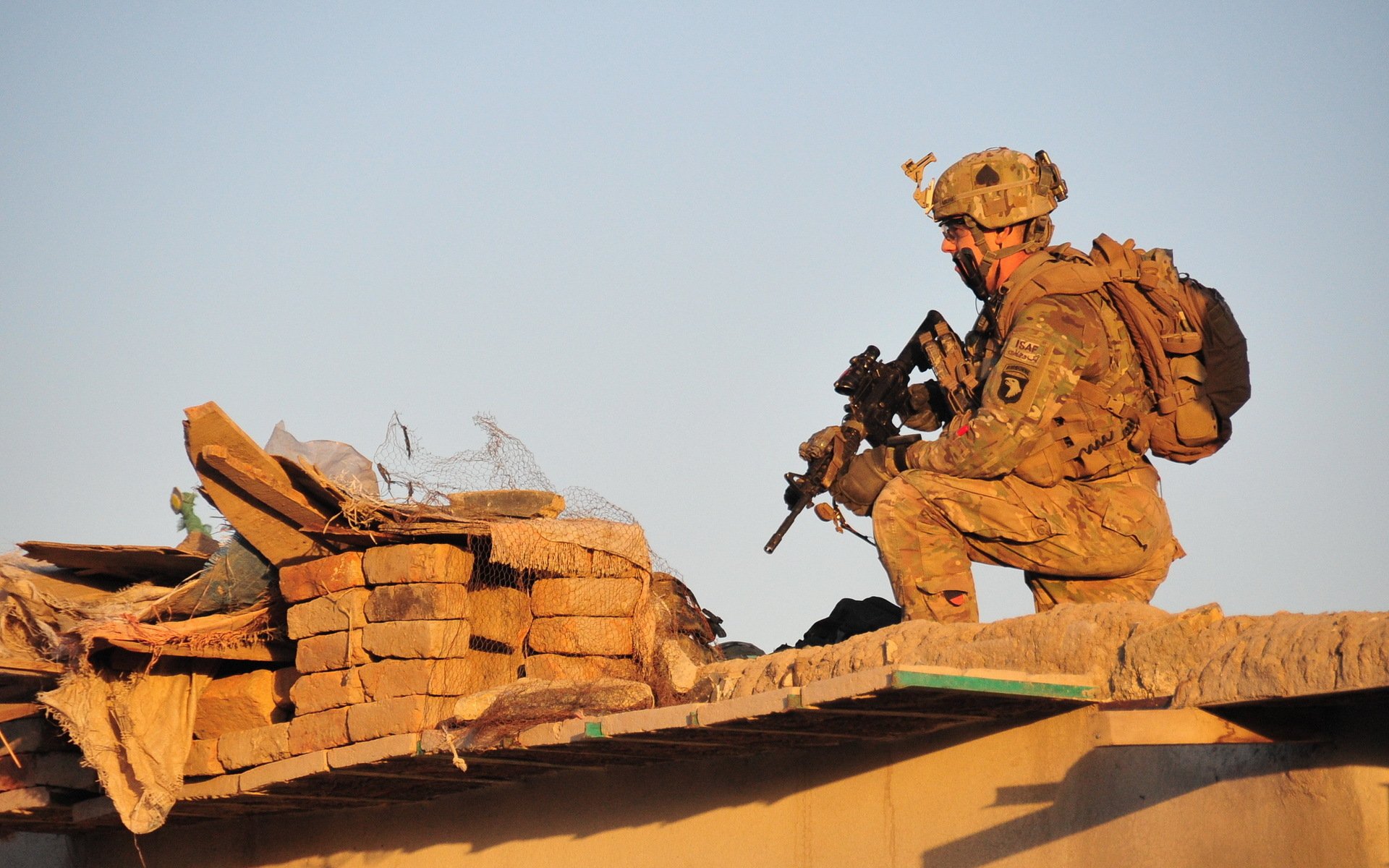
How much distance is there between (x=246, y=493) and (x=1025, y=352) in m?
3.00

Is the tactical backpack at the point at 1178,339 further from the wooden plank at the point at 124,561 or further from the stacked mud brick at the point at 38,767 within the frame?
the stacked mud brick at the point at 38,767

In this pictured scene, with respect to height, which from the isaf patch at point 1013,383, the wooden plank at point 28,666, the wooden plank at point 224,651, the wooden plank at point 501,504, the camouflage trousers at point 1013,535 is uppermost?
the isaf patch at point 1013,383

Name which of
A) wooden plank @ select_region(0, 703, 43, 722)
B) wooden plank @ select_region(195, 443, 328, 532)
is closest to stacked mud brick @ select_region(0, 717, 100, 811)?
wooden plank @ select_region(0, 703, 43, 722)

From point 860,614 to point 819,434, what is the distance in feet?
2.72

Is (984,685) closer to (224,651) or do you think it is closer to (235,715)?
(224,651)

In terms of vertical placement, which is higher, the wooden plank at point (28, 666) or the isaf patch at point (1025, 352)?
the isaf patch at point (1025, 352)

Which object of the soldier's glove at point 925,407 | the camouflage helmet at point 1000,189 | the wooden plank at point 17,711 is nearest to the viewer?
the camouflage helmet at point 1000,189

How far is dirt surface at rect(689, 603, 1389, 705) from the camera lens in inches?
157

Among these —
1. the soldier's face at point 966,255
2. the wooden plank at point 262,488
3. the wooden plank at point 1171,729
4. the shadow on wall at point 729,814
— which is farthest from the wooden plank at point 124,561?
the wooden plank at point 1171,729

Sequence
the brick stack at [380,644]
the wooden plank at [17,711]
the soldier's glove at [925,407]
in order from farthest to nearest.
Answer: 1. the soldier's glove at [925,407]
2. the wooden plank at [17,711]
3. the brick stack at [380,644]

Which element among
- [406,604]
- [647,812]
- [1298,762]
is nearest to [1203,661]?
[1298,762]

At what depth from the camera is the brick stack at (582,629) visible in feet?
20.8

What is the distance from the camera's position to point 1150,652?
4688mm

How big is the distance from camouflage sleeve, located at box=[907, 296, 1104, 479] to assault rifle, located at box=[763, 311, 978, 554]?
774 millimetres
